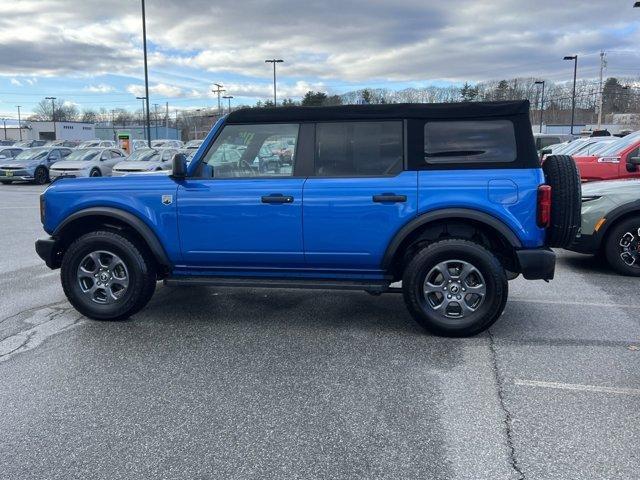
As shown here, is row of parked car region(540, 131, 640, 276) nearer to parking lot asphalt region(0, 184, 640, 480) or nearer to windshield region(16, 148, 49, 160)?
parking lot asphalt region(0, 184, 640, 480)

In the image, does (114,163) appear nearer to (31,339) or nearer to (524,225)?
(31,339)

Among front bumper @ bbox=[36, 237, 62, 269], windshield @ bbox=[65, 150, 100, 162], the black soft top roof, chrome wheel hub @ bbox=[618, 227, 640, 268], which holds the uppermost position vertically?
the black soft top roof

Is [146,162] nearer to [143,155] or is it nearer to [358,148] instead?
[143,155]

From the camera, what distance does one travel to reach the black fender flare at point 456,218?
4336 millimetres

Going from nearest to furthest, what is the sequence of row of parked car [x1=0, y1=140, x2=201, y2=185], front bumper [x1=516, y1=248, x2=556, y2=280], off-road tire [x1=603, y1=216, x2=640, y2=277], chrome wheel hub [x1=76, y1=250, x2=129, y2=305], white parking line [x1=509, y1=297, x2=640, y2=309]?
front bumper [x1=516, y1=248, x2=556, y2=280] < chrome wheel hub [x1=76, y1=250, x2=129, y2=305] < white parking line [x1=509, y1=297, x2=640, y2=309] < off-road tire [x1=603, y1=216, x2=640, y2=277] < row of parked car [x1=0, y1=140, x2=201, y2=185]

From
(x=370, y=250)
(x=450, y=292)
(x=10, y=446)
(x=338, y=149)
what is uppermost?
(x=338, y=149)

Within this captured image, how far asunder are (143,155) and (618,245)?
1908cm

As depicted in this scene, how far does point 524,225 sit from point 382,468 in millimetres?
2422

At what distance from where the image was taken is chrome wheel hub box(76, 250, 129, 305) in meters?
4.94

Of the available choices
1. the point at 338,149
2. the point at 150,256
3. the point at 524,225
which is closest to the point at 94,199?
the point at 150,256

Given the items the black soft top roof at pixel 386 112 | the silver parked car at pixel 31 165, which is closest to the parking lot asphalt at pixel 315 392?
the black soft top roof at pixel 386 112

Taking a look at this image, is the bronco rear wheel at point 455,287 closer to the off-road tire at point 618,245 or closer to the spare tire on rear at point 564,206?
the spare tire on rear at point 564,206

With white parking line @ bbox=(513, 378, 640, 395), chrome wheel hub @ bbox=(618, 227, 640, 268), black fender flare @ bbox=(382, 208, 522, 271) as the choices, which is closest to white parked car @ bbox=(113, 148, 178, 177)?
chrome wheel hub @ bbox=(618, 227, 640, 268)

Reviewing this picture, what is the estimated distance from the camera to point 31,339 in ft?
15.1
